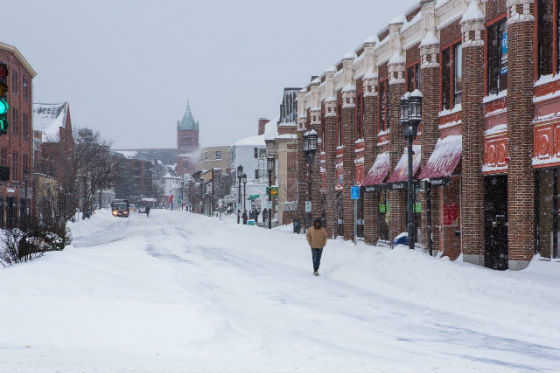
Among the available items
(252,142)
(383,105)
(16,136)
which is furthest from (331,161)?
(252,142)

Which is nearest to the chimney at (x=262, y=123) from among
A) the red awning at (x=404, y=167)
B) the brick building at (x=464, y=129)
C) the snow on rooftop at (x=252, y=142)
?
the snow on rooftop at (x=252, y=142)

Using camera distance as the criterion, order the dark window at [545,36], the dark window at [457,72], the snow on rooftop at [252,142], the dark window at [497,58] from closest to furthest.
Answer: the dark window at [545,36]
the dark window at [497,58]
the dark window at [457,72]
the snow on rooftop at [252,142]

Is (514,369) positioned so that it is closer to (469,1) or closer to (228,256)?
(469,1)

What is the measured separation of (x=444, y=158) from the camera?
24.9 meters

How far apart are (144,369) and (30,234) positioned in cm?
1315

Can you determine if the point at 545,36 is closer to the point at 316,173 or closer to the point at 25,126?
the point at 316,173

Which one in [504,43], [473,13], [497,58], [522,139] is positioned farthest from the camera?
[473,13]

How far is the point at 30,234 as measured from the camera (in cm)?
2011

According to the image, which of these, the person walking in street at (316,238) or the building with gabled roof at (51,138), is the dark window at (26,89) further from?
the person walking in street at (316,238)

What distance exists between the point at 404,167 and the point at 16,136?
43.3 metres

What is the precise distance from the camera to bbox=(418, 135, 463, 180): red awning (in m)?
23.9

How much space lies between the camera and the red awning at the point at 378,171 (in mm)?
31891

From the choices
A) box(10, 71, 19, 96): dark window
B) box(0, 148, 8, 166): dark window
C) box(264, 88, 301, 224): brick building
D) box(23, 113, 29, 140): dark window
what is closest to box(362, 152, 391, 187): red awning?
box(264, 88, 301, 224): brick building

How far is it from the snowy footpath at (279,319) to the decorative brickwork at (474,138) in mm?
3568
